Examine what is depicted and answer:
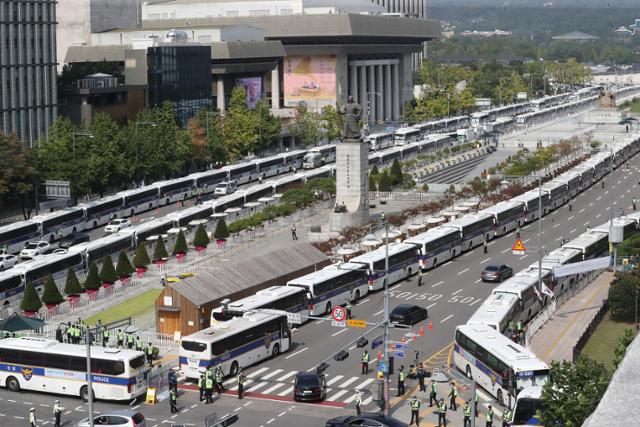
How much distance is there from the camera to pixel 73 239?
317ft

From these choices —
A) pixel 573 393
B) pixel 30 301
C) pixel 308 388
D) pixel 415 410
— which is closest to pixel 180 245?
pixel 30 301

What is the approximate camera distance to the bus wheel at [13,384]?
5559 cm

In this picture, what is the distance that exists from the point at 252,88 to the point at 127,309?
103326 millimetres

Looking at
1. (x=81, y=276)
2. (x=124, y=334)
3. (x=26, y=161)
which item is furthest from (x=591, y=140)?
(x=124, y=334)

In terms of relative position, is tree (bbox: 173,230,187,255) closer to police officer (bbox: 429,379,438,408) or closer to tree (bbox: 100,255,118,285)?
tree (bbox: 100,255,118,285)

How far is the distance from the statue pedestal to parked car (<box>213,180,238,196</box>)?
72.7 feet

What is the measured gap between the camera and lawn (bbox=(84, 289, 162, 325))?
233ft

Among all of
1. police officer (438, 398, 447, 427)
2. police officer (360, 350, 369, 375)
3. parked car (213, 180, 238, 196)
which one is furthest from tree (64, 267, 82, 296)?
parked car (213, 180, 238, 196)

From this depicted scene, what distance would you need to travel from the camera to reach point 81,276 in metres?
82.1

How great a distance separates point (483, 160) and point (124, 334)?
100 metres

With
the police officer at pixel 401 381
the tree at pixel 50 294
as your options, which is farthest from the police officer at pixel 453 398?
the tree at pixel 50 294

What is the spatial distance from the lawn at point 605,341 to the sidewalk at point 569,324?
2.54ft

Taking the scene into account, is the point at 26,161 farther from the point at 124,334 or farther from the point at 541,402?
the point at 541,402

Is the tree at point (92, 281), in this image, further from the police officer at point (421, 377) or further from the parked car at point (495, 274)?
the police officer at point (421, 377)
